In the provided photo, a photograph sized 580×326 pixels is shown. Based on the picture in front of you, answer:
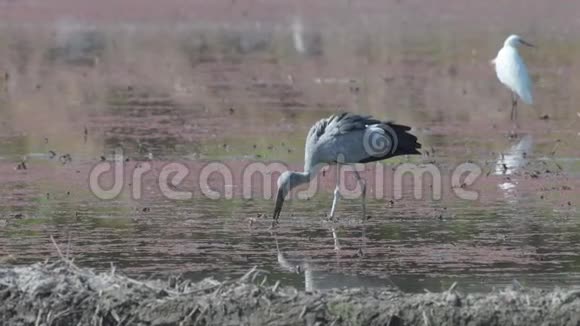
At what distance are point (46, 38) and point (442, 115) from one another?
1174 centimetres

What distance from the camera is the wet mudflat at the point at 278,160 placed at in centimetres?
974

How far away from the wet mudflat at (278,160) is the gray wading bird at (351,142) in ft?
1.45

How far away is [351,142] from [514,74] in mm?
6856

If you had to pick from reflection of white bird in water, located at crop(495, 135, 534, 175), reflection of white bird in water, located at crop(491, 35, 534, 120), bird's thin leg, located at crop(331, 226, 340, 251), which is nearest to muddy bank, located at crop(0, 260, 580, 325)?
bird's thin leg, located at crop(331, 226, 340, 251)

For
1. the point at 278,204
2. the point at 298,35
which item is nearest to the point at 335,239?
the point at 278,204

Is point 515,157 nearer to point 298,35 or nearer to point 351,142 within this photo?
point 351,142

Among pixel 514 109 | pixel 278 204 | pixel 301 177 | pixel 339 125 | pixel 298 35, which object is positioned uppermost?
pixel 298 35

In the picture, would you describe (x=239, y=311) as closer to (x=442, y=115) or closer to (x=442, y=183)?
(x=442, y=183)

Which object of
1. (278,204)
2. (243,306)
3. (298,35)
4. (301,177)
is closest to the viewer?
(243,306)

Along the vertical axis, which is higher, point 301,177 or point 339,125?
point 339,125

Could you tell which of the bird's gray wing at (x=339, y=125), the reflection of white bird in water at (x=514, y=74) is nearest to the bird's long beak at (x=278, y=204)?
the bird's gray wing at (x=339, y=125)

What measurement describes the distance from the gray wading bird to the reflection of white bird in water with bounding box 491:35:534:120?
6155 mm

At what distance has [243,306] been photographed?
750 centimetres

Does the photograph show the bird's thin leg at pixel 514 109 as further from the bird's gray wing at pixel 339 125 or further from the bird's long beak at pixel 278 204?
the bird's long beak at pixel 278 204
